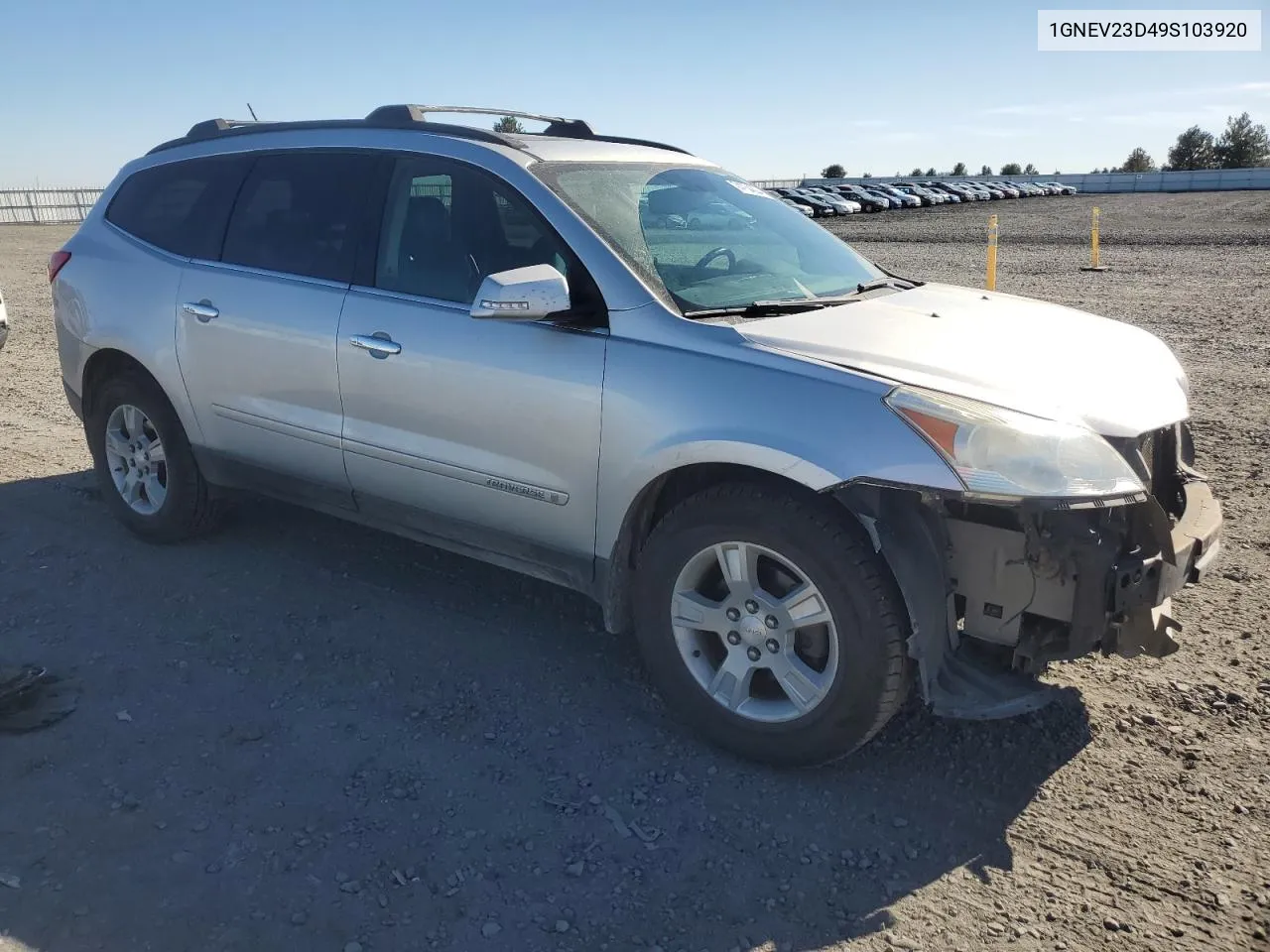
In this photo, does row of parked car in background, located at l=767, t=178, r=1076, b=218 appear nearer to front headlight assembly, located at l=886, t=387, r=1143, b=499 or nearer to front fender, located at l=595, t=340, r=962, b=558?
front fender, located at l=595, t=340, r=962, b=558

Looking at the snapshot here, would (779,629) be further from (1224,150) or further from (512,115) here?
(1224,150)

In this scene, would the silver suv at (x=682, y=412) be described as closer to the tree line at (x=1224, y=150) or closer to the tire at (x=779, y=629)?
the tire at (x=779, y=629)

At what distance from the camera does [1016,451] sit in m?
2.81

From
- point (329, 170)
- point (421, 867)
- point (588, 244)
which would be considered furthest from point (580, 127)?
point (421, 867)

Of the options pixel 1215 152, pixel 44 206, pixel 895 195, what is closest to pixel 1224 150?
pixel 1215 152

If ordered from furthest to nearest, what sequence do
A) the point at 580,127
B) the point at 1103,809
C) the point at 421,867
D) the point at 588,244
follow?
the point at 580,127 < the point at 588,244 < the point at 1103,809 < the point at 421,867

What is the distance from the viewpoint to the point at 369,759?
11.1 ft

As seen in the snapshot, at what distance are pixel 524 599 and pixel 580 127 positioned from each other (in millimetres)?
2244

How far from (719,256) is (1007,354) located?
1.16 metres

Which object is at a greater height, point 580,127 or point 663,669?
point 580,127

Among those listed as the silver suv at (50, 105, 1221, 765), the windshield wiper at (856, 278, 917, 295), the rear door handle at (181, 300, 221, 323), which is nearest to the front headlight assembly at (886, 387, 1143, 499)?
the silver suv at (50, 105, 1221, 765)

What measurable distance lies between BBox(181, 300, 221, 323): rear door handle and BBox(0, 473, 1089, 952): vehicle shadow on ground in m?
1.26

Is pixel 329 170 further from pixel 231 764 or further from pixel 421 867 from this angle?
pixel 421 867

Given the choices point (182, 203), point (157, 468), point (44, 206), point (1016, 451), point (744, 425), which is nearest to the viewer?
point (1016, 451)
